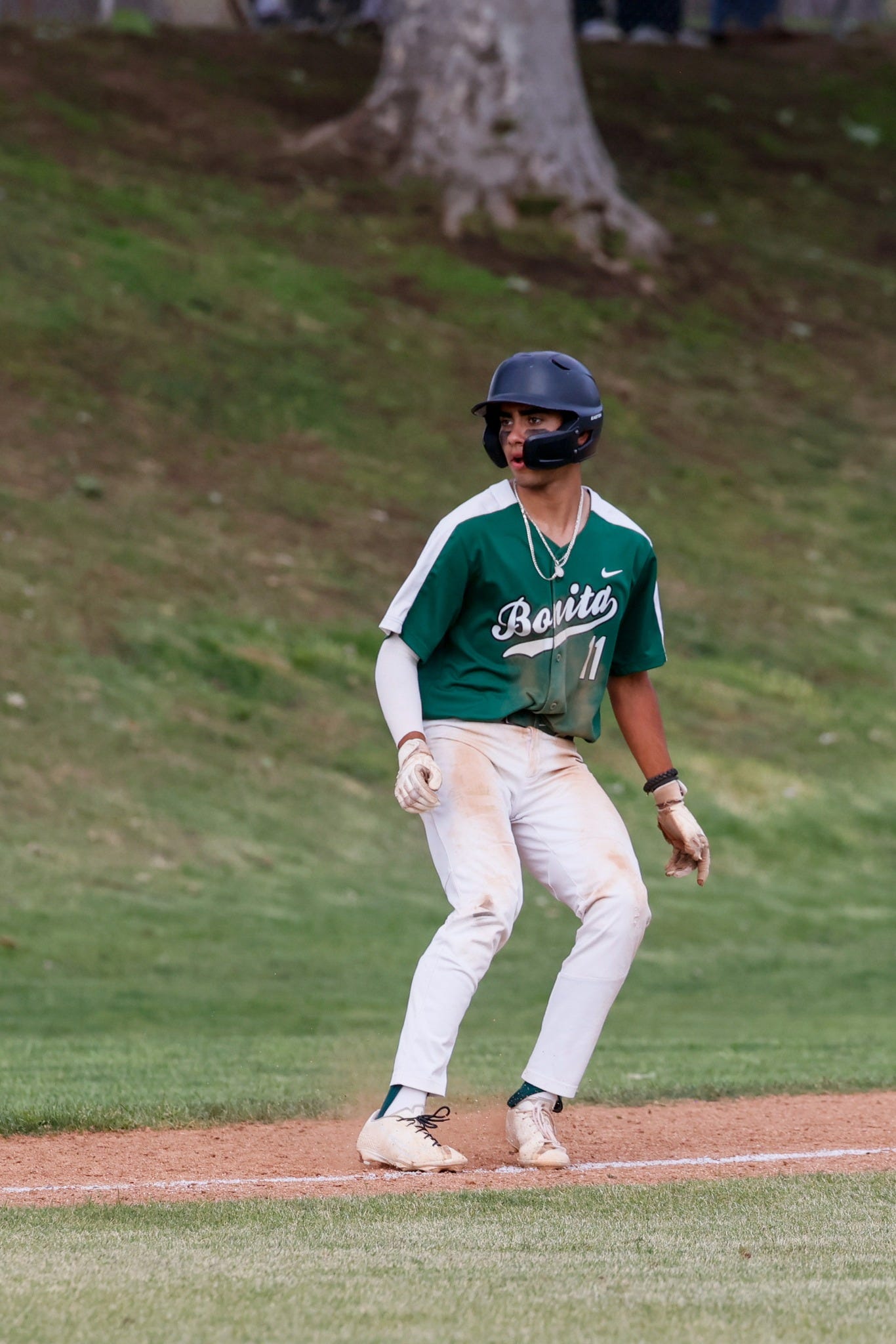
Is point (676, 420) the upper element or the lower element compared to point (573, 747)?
lower

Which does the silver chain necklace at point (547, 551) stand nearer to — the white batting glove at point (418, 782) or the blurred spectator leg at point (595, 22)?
the white batting glove at point (418, 782)

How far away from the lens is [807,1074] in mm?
8031

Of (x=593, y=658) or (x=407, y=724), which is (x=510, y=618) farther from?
(x=407, y=724)

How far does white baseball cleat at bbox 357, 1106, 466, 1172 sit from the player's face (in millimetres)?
1933

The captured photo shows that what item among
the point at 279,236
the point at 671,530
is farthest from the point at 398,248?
the point at 671,530

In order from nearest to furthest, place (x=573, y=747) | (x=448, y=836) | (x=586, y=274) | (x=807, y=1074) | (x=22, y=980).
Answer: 1. (x=448, y=836)
2. (x=573, y=747)
3. (x=807, y=1074)
4. (x=22, y=980)
5. (x=586, y=274)

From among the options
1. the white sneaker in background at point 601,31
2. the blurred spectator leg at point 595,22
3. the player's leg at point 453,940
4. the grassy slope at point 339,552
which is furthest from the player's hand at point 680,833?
the blurred spectator leg at point 595,22

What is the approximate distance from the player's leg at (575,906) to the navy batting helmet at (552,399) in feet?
2.84

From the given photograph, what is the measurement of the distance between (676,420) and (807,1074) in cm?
1457

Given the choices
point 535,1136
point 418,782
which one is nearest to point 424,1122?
point 535,1136

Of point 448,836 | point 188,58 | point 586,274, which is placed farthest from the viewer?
point 188,58

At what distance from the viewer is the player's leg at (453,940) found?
5457mm

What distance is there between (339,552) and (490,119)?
761 cm

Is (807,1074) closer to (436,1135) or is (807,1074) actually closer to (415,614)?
(436,1135)
